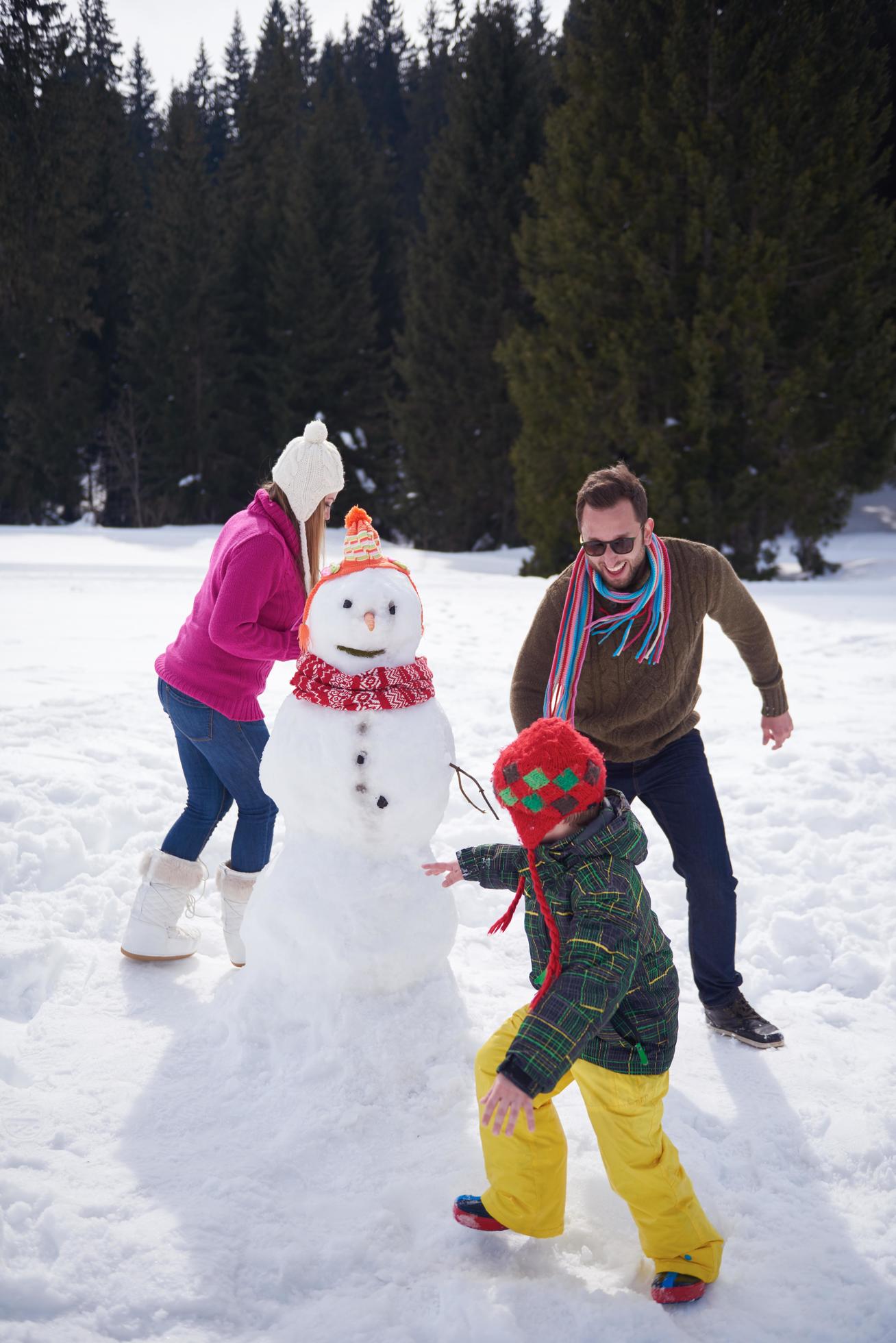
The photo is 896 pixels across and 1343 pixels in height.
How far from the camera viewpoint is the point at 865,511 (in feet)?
68.5

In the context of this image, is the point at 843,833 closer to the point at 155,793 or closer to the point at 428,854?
the point at 428,854

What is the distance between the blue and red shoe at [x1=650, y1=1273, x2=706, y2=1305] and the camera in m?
2.07

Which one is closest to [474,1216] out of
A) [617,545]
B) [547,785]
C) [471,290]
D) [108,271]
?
[547,785]

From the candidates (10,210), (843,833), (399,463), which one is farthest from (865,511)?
(843,833)

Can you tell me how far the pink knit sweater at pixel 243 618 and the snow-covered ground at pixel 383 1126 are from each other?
925mm

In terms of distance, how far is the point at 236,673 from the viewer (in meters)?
3.23

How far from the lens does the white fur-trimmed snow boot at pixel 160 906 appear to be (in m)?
3.47

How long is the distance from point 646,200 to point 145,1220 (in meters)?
12.6

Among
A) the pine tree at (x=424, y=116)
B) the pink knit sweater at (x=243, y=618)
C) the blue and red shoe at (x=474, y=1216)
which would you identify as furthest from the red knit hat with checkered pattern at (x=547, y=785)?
the pine tree at (x=424, y=116)

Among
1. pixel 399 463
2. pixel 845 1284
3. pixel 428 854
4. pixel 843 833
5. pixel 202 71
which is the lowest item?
pixel 845 1284

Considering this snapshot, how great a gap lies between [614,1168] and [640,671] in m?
1.27

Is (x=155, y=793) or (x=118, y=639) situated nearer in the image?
(x=155, y=793)

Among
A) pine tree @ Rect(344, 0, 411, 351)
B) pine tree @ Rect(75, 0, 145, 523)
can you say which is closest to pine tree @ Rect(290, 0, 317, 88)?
pine tree @ Rect(344, 0, 411, 351)

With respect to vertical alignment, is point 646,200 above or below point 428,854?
above
